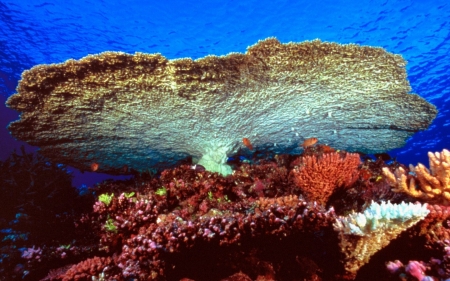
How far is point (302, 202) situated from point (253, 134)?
430cm

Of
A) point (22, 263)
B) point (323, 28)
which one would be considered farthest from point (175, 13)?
point (22, 263)

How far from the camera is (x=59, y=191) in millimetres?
5945

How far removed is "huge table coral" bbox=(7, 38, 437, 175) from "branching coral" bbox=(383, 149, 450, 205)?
6.88ft

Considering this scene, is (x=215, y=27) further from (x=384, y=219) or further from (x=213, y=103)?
(x=384, y=219)

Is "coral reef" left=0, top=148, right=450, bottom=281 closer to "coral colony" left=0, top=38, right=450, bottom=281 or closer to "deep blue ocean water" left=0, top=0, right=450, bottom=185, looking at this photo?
"coral colony" left=0, top=38, right=450, bottom=281

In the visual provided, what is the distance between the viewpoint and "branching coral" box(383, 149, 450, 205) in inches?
126

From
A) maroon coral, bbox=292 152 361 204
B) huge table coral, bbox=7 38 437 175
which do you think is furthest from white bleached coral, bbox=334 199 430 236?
huge table coral, bbox=7 38 437 175

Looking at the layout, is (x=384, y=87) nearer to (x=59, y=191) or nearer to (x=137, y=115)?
(x=137, y=115)

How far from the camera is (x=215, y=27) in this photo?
15.0 meters

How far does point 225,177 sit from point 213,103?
5.05 feet

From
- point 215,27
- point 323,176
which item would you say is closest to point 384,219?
point 323,176

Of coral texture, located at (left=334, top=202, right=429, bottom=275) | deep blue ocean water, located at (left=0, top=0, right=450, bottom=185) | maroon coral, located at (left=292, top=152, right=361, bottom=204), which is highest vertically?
deep blue ocean water, located at (left=0, top=0, right=450, bottom=185)

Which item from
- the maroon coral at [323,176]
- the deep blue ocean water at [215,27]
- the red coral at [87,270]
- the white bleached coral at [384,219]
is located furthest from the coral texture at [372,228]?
the deep blue ocean water at [215,27]

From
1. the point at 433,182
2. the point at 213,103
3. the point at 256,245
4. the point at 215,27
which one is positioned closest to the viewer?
the point at 256,245
